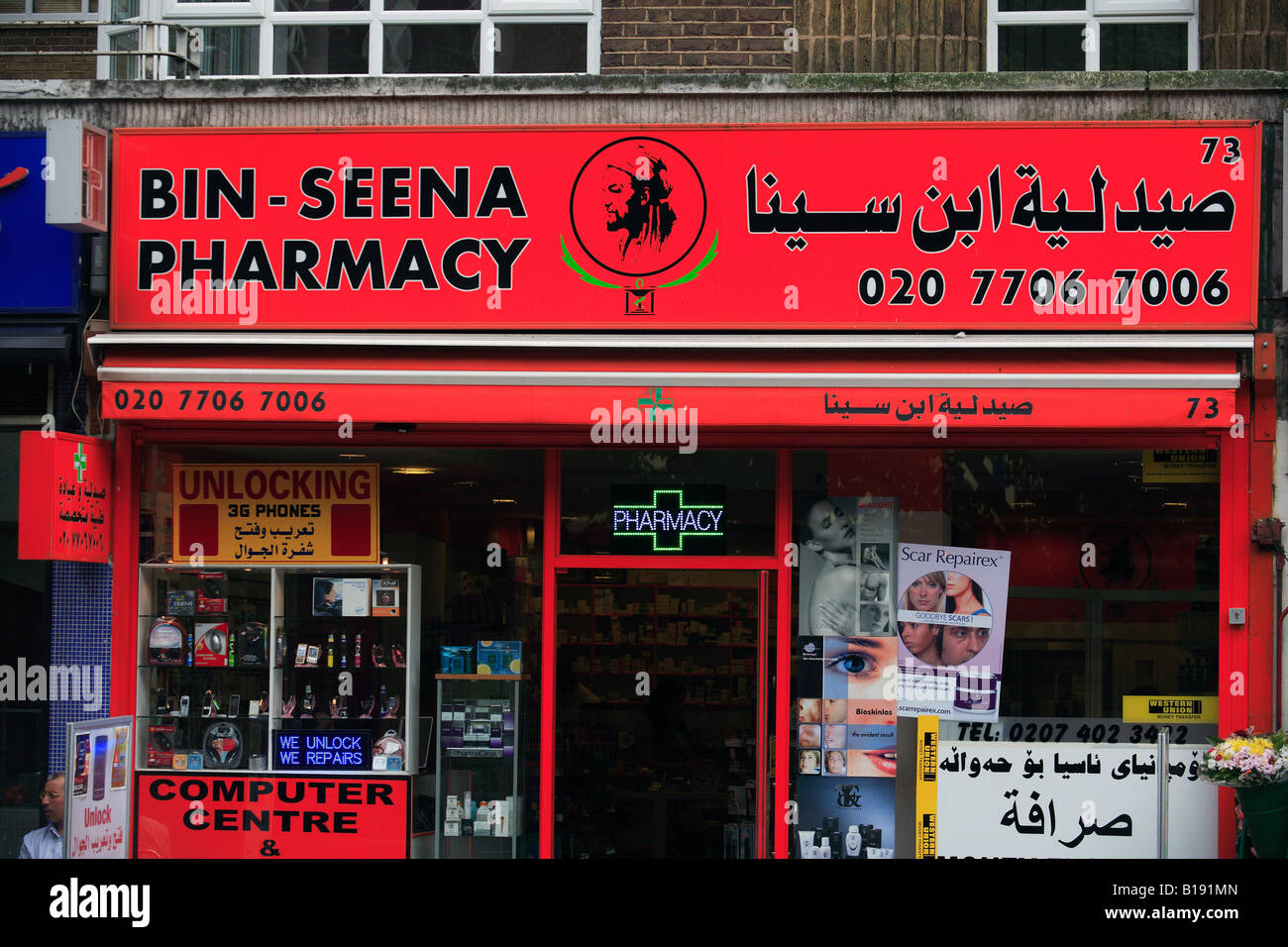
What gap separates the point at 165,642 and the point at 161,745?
66cm

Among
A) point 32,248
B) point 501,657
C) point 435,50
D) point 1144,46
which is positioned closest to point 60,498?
point 32,248

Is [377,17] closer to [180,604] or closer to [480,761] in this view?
[180,604]

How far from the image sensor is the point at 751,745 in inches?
361

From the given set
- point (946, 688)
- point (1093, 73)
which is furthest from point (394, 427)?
point (1093, 73)

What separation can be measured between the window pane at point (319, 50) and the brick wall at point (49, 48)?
1.39 metres

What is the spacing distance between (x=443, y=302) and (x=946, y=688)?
3998 millimetres

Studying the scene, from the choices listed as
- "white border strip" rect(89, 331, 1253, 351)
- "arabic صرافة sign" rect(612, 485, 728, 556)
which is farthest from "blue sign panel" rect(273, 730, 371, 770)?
"white border strip" rect(89, 331, 1253, 351)

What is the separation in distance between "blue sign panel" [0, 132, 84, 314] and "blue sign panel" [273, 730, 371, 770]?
10.0 ft

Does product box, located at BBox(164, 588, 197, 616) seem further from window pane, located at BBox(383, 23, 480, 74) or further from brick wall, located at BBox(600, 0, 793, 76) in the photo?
brick wall, located at BBox(600, 0, 793, 76)

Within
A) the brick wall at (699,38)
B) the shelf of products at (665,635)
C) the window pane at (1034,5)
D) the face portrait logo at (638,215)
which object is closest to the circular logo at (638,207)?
the face portrait logo at (638,215)

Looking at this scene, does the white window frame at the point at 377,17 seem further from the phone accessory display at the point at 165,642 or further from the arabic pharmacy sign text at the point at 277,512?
the phone accessory display at the point at 165,642

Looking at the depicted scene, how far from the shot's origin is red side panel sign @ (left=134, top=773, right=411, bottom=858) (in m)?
9.10

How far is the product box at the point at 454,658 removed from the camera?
9367 millimetres

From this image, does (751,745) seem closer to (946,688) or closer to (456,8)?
(946,688)
